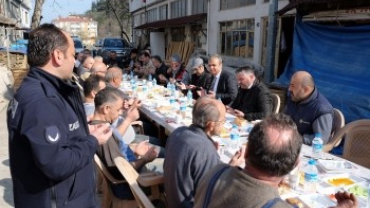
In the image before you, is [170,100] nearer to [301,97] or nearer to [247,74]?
[247,74]

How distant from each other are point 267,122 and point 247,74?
125 inches

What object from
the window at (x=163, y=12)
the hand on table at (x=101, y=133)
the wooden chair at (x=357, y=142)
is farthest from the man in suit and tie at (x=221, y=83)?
the window at (x=163, y=12)

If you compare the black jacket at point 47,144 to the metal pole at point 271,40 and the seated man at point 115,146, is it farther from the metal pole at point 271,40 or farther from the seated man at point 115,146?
the metal pole at point 271,40

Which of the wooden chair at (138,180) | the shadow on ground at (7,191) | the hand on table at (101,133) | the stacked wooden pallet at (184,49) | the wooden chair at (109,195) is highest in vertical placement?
the stacked wooden pallet at (184,49)

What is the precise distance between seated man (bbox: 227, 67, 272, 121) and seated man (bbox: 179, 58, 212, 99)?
1569 mm

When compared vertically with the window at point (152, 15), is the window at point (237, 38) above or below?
below

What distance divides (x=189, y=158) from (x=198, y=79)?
15.4ft

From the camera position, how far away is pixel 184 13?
18062 mm

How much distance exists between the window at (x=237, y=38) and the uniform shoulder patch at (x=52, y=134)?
1011cm

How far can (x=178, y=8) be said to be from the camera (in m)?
19.2

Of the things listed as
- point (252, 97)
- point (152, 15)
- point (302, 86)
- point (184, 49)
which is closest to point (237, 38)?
point (184, 49)

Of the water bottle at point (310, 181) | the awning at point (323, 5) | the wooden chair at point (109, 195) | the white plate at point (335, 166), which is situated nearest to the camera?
the water bottle at point (310, 181)

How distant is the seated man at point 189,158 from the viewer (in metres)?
2.18

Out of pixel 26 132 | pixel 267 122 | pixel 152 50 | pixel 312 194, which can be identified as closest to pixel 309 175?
pixel 312 194
